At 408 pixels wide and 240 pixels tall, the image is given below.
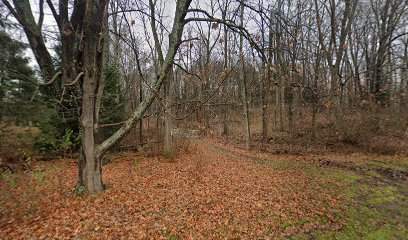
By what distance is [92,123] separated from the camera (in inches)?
194

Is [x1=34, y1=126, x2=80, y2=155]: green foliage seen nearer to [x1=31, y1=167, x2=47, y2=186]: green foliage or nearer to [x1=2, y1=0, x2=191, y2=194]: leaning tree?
[x1=31, y1=167, x2=47, y2=186]: green foliage

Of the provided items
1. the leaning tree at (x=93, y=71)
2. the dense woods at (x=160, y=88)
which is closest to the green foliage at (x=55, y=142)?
the dense woods at (x=160, y=88)

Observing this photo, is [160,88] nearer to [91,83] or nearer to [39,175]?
[91,83]

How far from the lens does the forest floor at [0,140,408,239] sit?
4.03 metres

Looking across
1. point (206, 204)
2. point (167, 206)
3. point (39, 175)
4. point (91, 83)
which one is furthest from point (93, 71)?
point (39, 175)

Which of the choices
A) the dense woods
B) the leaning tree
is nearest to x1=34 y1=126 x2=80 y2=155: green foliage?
the dense woods

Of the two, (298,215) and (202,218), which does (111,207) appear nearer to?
(202,218)

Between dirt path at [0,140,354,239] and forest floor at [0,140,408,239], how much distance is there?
0.06 feet

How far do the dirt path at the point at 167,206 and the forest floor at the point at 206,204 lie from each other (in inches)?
0.8

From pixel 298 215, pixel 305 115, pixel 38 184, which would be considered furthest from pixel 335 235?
pixel 305 115

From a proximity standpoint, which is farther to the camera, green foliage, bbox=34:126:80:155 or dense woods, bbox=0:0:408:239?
green foliage, bbox=34:126:80:155

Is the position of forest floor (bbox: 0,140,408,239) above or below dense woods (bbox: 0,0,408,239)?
below

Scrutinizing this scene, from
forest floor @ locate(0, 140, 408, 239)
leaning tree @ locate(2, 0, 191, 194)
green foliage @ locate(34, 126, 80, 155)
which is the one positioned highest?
leaning tree @ locate(2, 0, 191, 194)

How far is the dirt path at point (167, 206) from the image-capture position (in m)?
3.97
